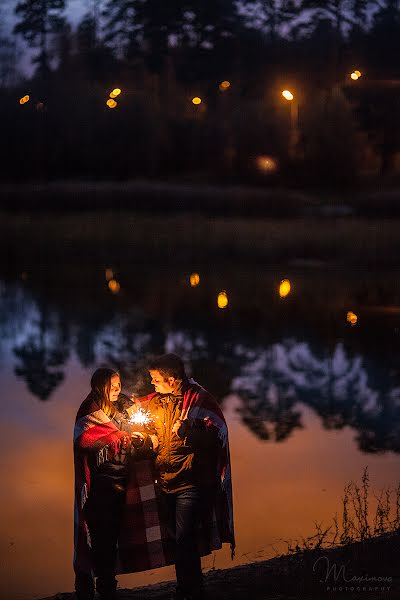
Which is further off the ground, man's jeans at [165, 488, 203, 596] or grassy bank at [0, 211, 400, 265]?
grassy bank at [0, 211, 400, 265]

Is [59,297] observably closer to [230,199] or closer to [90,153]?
[230,199]

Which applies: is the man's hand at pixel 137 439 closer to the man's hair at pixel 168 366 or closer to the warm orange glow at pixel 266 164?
the man's hair at pixel 168 366

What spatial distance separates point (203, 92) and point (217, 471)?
7434 centimetres

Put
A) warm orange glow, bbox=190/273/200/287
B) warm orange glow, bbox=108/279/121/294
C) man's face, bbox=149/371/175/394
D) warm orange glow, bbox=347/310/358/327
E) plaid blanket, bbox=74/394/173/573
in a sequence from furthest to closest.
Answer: warm orange glow, bbox=190/273/200/287
warm orange glow, bbox=108/279/121/294
warm orange glow, bbox=347/310/358/327
plaid blanket, bbox=74/394/173/573
man's face, bbox=149/371/175/394

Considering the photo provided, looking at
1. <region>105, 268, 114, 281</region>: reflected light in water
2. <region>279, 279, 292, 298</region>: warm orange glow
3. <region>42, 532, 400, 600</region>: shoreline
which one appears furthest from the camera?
<region>105, 268, 114, 281</region>: reflected light in water

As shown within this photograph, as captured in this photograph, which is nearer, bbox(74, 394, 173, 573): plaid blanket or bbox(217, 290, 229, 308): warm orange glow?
bbox(74, 394, 173, 573): plaid blanket

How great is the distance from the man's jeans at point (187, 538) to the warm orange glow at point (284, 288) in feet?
85.4

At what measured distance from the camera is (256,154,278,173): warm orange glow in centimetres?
7119

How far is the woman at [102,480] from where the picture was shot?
7695 millimetres

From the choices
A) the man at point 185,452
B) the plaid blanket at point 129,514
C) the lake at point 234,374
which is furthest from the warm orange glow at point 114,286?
the man at point 185,452

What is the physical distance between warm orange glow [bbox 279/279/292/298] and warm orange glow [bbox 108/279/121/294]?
4.91 meters

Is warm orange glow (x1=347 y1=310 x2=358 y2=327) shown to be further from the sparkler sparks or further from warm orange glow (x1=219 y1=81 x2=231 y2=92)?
warm orange glow (x1=219 y1=81 x2=231 y2=92)

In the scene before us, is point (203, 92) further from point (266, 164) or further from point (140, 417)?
point (140, 417)

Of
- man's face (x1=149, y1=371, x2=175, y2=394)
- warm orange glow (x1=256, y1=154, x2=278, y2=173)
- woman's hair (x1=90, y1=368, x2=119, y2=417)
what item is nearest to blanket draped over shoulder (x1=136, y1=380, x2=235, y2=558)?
man's face (x1=149, y1=371, x2=175, y2=394)
